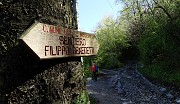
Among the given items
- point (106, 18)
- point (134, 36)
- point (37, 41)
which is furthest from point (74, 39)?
Answer: point (106, 18)

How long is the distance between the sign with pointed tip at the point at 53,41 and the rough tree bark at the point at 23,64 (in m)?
0.06

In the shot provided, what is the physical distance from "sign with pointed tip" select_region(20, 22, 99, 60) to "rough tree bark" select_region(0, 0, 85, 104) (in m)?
0.06

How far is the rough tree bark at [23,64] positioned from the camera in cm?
170

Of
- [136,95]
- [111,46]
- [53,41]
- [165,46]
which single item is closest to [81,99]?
[53,41]

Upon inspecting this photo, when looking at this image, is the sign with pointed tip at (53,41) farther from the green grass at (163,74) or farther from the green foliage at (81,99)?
the green grass at (163,74)

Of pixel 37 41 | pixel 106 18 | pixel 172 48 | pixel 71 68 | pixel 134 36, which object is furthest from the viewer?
pixel 106 18

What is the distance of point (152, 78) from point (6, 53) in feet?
77.4

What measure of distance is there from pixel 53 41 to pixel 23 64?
222mm

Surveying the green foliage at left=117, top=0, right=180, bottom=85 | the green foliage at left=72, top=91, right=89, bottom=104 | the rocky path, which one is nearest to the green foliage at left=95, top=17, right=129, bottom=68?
the green foliage at left=117, top=0, right=180, bottom=85

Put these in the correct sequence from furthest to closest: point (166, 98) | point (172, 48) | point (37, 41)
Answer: point (172, 48) < point (166, 98) < point (37, 41)

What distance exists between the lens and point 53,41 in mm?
1826

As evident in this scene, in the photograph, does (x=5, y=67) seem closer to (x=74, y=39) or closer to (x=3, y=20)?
(x=3, y=20)

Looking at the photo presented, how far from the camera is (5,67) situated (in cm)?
171

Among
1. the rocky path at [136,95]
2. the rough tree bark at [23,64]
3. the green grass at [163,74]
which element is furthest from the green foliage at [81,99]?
the green grass at [163,74]
